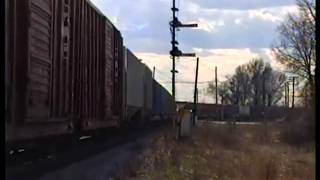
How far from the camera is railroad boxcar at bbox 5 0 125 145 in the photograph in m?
10.5

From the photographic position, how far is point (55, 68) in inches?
515

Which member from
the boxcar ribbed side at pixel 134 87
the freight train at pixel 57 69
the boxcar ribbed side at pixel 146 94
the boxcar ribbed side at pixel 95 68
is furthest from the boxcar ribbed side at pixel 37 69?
the boxcar ribbed side at pixel 146 94

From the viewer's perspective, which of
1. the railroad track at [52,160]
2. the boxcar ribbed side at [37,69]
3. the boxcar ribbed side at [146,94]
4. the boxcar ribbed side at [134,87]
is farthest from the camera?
the boxcar ribbed side at [146,94]

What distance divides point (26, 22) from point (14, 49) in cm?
73

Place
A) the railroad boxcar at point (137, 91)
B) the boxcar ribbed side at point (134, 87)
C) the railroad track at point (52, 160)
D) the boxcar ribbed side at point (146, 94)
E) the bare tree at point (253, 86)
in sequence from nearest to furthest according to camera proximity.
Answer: the railroad track at point (52, 160) → the boxcar ribbed side at point (134, 87) → the railroad boxcar at point (137, 91) → the boxcar ribbed side at point (146, 94) → the bare tree at point (253, 86)

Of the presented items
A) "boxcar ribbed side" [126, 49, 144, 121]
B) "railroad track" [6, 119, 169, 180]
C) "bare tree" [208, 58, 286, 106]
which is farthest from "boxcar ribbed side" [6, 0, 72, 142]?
"bare tree" [208, 58, 286, 106]

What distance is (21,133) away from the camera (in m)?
10.6

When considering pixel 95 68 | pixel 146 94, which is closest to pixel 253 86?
pixel 146 94

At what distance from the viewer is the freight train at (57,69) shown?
412 inches

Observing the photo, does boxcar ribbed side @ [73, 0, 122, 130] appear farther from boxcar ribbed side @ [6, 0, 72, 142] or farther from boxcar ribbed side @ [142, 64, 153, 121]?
boxcar ribbed side @ [142, 64, 153, 121]

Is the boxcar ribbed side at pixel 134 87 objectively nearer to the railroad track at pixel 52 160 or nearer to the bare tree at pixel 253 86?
the railroad track at pixel 52 160

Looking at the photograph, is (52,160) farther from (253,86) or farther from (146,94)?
(253,86)
